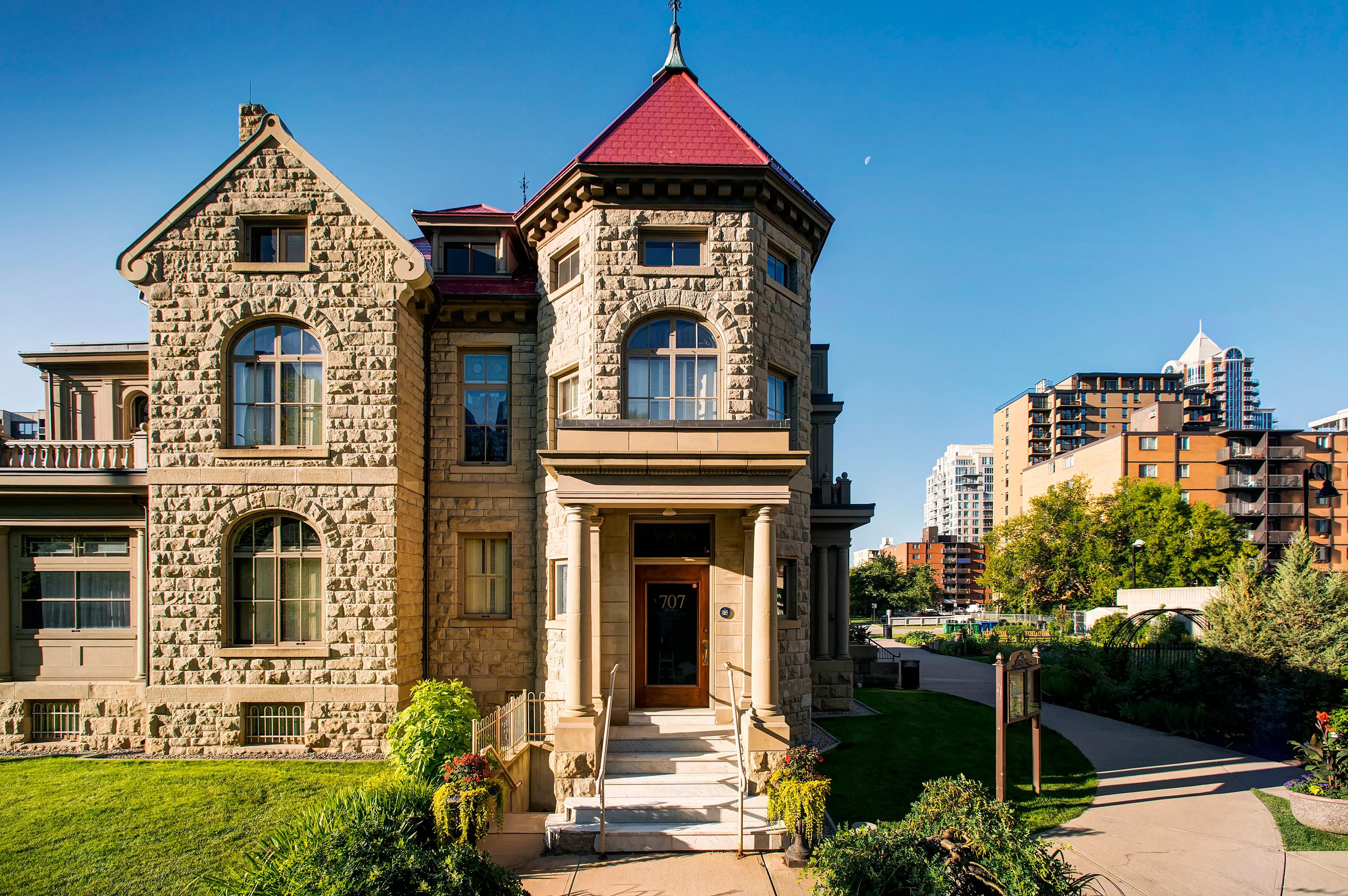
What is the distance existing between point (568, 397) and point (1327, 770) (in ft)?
44.8

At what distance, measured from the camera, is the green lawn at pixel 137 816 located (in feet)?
25.2

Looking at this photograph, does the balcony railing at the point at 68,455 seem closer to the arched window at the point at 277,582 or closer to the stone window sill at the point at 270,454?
the stone window sill at the point at 270,454

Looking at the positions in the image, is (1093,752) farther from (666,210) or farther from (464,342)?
(464,342)

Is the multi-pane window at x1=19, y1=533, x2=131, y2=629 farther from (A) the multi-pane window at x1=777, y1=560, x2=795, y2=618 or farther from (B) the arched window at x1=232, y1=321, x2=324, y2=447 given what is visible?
(A) the multi-pane window at x1=777, y1=560, x2=795, y2=618

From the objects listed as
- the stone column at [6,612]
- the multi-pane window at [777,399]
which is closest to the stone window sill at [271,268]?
the stone column at [6,612]

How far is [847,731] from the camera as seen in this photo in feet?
49.2

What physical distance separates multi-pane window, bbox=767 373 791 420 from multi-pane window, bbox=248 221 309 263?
31.0ft

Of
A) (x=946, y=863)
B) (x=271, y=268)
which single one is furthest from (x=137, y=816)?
(x=946, y=863)

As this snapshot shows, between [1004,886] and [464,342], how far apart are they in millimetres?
12883

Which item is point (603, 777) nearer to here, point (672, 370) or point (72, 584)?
point (672, 370)

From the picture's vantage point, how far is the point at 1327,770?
10094 mm

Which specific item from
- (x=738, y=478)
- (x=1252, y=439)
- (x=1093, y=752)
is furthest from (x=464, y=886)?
(x=1252, y=439)

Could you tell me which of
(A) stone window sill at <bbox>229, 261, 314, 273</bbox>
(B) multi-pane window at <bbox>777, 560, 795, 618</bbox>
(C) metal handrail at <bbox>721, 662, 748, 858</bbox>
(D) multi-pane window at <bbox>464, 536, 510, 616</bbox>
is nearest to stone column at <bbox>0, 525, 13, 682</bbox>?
(A) stone window sill at <bbox>229, 261, 314, 273</bbox>

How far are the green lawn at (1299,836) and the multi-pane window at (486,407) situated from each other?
46.1ft
